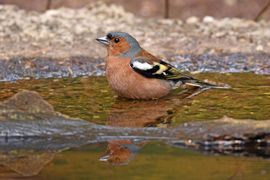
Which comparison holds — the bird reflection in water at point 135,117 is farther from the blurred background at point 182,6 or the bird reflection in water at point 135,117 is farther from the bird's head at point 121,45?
the blurred background at point 182,6

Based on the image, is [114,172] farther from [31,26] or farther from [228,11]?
[228,11]

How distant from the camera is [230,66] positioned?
10.4 m

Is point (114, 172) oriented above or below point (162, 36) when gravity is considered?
below

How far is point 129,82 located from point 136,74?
0.12 m

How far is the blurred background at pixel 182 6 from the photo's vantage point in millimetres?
15562

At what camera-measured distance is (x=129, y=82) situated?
865 centimetres

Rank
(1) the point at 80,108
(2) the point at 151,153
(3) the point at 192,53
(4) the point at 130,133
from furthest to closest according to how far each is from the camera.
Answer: (3) the point at 192,53 < (1) the point at 80,108 < (4) the point at 130,133 < (2) the point at 151,153

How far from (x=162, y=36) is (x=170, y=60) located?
3.45ft

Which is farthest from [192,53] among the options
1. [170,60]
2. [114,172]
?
[114,172]

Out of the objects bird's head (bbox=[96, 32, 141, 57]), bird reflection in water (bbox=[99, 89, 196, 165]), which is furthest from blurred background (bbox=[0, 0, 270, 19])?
bird reflection in water (bbox=[99, 89, 196, 165])

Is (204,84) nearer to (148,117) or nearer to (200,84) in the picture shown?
(200,84)

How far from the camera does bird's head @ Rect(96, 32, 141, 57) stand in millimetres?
9023

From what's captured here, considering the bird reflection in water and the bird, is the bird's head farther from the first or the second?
the bird reflection in water

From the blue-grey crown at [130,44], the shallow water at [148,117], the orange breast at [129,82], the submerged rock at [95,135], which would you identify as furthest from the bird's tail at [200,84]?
the submerged rock at [95,135]
